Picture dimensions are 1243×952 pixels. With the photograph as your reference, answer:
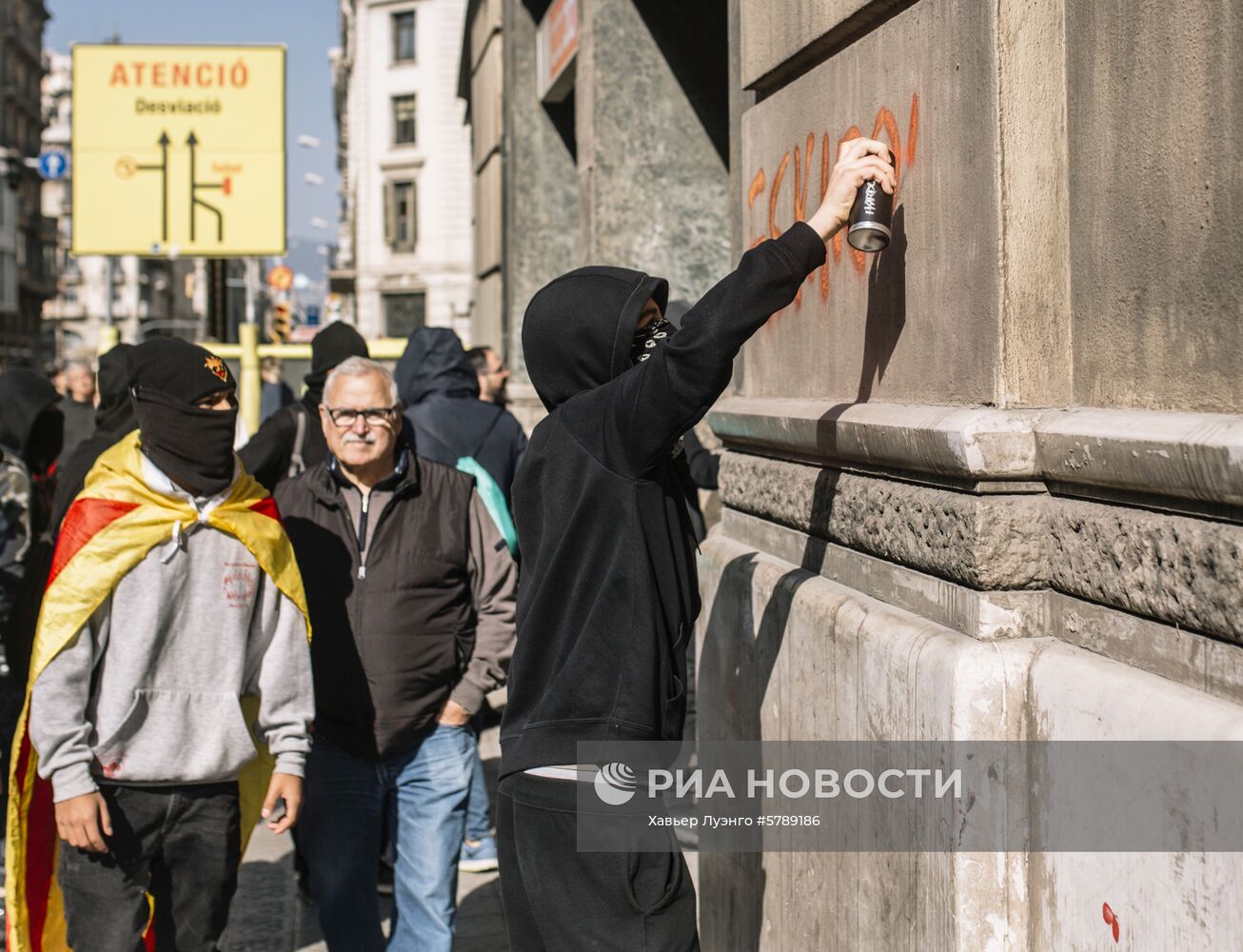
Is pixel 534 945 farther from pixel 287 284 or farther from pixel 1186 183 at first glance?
pixel 287 284

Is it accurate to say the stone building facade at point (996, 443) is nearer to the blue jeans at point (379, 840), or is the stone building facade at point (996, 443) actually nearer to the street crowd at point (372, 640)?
the street crowd at point (372, 640)

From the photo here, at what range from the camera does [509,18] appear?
10211 mm

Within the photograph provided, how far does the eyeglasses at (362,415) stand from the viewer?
424 cm


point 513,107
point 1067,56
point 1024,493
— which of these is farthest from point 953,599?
point 513,107

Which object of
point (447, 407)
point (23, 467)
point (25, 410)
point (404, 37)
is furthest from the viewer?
point (404, 37)

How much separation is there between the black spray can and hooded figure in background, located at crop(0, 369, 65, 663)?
4.35m

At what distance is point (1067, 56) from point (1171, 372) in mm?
608

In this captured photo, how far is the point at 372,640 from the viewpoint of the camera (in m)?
4.15

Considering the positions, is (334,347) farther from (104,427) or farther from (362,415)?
(362,415)

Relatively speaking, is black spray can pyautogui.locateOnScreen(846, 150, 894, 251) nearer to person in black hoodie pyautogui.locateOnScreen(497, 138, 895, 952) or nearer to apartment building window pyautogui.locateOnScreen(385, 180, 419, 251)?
person in black hoodie pyautogui.locateOnScreen(497, 138, 895, 952)

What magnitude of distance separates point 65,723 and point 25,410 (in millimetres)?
3701

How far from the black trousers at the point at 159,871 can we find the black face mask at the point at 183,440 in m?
0.75

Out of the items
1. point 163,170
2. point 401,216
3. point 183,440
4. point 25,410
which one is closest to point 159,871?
point 183,440

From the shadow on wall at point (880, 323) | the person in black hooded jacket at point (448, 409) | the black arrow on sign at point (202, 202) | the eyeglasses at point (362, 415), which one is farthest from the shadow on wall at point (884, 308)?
the black arrow on sign at point (202, 202)
